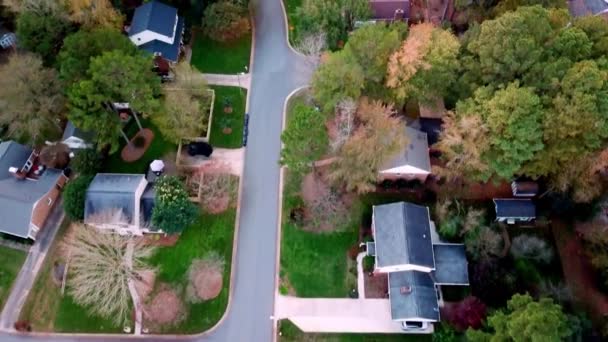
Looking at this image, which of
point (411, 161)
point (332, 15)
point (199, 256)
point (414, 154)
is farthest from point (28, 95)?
point (414, 154)

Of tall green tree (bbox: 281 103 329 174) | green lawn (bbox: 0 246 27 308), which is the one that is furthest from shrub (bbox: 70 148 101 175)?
tall green tree (bbox: 281 103 329 174)

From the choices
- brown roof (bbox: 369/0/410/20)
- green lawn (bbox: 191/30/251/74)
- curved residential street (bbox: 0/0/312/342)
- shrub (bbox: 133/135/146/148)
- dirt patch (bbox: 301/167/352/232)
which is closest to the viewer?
curved residential street (bbox: 0/0/312/342)

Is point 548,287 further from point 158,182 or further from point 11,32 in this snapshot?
point 11,32

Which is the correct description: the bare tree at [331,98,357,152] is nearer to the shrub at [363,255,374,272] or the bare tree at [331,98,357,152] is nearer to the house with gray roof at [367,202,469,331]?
the house with gray roof at [367,202,469,331]

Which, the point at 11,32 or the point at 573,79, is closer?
the point at 573,79

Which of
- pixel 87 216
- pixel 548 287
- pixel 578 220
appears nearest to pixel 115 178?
pixel 87 216

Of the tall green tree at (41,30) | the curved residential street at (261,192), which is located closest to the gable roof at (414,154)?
the curved residential street at (261,192)
